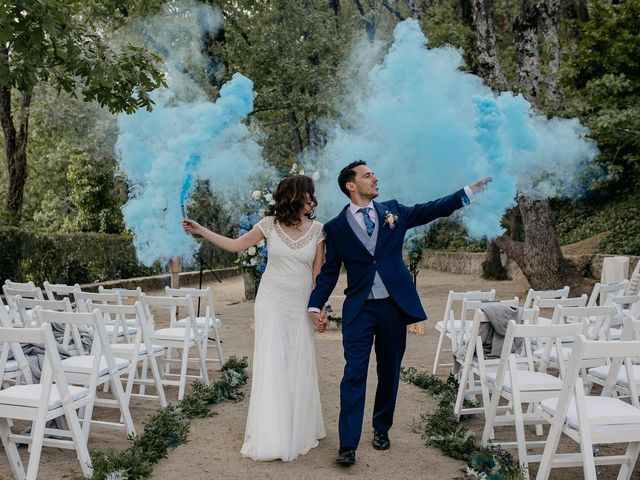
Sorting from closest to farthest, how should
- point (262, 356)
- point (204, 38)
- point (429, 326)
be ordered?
point (262, 356) < point (429, 326) < point (204, 38)

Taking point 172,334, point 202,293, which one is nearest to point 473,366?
point 172,334

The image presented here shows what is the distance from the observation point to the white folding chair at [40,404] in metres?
3.99

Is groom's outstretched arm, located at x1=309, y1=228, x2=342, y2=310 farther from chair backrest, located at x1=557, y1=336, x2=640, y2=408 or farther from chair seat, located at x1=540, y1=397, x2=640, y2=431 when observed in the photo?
chair backrest, located at x1=557, y1=336, x2=640, y2=408

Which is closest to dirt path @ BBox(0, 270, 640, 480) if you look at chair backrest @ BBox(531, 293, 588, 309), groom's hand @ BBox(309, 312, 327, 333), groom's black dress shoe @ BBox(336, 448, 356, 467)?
groom's black dress shoe @ BBox(336, 448, 356, 467)

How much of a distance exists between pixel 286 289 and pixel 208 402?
1.92 metres

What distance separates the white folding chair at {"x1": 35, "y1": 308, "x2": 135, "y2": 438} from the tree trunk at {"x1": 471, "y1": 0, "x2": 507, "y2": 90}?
10.4 metres

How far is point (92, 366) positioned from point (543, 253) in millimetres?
11984

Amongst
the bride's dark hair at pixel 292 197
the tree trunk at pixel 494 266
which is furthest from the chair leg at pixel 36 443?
the tree trunk at pixel 494 266

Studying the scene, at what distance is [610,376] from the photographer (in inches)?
179

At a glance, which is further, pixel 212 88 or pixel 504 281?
pixel 504 281

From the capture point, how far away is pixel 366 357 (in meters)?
4.79

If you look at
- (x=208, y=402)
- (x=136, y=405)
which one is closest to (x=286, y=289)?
(x=208, y=402)

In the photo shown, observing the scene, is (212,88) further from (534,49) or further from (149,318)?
(149,318)

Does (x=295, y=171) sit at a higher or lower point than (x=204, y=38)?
lower
